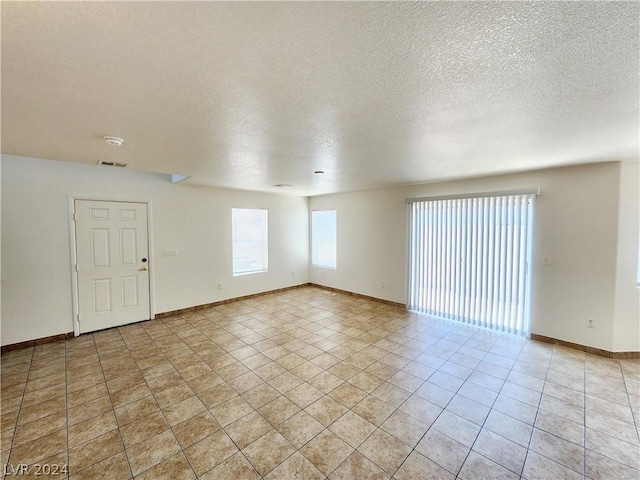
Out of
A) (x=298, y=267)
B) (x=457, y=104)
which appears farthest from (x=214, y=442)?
(x=298, y=267)

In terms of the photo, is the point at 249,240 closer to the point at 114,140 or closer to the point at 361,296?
the point at 361,296

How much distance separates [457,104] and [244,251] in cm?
514

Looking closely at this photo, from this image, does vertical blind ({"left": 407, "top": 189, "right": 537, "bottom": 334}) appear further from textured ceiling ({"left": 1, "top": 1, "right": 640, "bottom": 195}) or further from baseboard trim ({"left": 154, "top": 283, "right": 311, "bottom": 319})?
baseboard trim ({"left": 154, "top": 283, "right": 311, "bottom": 319})

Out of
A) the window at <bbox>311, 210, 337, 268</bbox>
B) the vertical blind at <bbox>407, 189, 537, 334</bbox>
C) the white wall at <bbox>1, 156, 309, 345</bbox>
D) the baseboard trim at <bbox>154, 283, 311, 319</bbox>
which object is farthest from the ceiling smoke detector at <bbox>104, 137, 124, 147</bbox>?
the window at <bbox>311, 210, 337, 268</bbox>

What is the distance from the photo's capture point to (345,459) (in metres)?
1.89

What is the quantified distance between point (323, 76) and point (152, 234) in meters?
4.37

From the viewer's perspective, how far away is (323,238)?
704 cm

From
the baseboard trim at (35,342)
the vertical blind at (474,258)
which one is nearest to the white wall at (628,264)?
the vertical blind at (474,258)

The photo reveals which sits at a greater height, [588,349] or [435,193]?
[435,193]

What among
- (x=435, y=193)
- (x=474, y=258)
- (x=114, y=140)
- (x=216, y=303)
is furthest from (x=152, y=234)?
(x=474, y=258)

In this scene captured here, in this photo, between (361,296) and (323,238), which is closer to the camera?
(361,296)

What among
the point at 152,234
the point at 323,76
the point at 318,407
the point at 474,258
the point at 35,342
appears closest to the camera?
the point at 323,76

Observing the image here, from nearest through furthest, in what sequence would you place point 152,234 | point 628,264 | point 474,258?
point 628,264, point 474,258, point 152,234

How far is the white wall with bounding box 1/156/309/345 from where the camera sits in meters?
3.47
